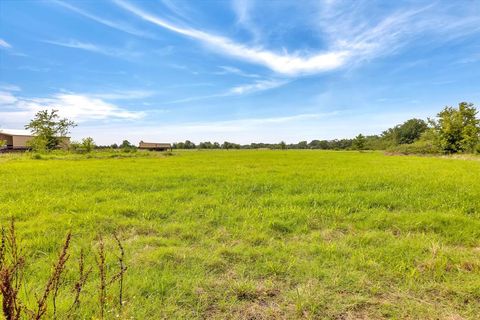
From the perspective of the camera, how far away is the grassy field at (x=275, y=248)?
3004 millimetres

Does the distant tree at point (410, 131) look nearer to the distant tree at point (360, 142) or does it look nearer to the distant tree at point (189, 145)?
the distant tree at point (360, 142)

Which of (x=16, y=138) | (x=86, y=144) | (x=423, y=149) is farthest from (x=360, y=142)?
(x=16, y=138)

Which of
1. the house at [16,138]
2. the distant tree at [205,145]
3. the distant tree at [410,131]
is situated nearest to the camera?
the house at [16,138]

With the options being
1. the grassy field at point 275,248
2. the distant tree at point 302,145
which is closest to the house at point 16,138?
the grassy field at point 275,248

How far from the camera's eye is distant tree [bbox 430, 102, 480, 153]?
42812 millimetres

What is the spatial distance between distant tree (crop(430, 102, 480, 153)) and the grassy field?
4572cm

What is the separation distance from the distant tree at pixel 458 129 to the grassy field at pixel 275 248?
4572cm

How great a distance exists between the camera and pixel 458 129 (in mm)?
44656

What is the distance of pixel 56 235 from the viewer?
4855 millimetres

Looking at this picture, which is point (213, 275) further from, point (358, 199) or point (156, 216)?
point (358, 199)

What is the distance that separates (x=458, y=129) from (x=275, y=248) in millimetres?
54692

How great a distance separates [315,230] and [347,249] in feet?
3.64

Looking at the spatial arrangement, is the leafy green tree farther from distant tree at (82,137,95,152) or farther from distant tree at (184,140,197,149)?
distant tree at (82,137,95,152)

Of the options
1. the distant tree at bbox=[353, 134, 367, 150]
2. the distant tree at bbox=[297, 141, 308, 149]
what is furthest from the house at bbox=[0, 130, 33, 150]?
the distant tree at bbox=[297, 141, 308, 149]
